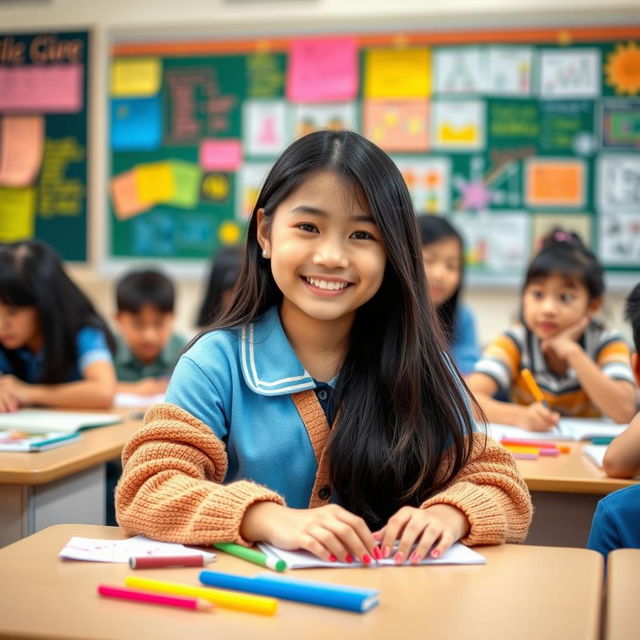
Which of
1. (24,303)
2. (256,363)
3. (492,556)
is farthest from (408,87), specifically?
(492,556)

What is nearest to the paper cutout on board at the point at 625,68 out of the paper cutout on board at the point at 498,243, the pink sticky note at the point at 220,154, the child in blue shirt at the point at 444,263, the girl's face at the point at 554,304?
the paper cutout on board at the point at 498,243

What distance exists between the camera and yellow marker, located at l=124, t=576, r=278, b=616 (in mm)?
896

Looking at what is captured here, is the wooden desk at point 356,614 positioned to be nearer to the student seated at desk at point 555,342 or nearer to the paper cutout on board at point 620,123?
the student seated at desk at point 555,342

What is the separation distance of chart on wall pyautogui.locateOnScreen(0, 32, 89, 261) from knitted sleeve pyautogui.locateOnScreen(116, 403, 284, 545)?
3130 millimetres

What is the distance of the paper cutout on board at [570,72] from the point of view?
371 cm

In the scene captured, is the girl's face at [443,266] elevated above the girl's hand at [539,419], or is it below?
above

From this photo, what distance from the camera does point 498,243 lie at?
3807mm

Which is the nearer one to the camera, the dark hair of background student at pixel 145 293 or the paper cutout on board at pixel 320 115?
the dark hair of background student at pixel 145 293

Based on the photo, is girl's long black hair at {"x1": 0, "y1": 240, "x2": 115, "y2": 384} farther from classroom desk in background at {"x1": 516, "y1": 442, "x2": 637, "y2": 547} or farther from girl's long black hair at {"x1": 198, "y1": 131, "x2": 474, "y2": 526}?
classroom desk in background at {"x1": 516, "y1": 442, "x2": 637, "y2": 547}

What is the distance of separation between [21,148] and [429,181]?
1936 mm

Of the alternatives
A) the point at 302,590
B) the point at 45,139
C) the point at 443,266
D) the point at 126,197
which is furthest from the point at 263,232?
the point at 45,139

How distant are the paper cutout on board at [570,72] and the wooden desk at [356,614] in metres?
2.97

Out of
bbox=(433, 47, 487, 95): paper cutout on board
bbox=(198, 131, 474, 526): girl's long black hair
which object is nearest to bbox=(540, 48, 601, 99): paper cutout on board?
bbox=(433, 47, 487, 95): paper cutout on board

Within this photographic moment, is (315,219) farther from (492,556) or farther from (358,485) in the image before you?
(492,556)
